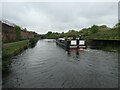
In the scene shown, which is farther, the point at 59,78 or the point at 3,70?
the point at 3,70

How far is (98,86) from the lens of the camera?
12836 mm

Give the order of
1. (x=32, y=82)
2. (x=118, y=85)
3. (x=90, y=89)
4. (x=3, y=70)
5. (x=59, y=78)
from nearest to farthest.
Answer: (x=90, y=89), (x=118, y=85), (x=32, y=82), (x=59, y=78), (x=3, y=70)

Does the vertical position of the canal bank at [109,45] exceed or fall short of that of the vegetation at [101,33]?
it falls short

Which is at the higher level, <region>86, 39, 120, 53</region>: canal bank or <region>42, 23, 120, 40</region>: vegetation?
<region>42, 23, 120, 40</region>: vegetation

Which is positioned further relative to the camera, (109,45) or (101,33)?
(101,33)

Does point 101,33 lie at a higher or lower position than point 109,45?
higher

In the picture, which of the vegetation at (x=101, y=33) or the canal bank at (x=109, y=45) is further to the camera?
the vegetation at (x=101, y=33)

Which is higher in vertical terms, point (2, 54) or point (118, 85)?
point (2, 54)

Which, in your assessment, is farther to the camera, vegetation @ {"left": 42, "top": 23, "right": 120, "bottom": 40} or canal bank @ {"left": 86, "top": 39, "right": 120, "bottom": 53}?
vegetation @ {"left": 42, "top": 23, "right": 120, "bottom": 40}

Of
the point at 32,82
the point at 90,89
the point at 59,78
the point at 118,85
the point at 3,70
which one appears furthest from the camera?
the point at 3,70

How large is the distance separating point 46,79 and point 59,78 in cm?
119

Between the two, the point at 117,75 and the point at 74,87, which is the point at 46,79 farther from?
the point at 117,75

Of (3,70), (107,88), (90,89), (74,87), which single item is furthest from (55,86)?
(3,70)

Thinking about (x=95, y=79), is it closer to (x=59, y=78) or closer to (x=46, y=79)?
(x=59, y=78)
